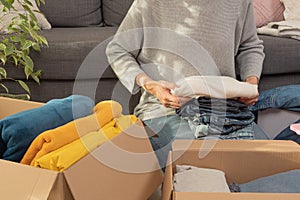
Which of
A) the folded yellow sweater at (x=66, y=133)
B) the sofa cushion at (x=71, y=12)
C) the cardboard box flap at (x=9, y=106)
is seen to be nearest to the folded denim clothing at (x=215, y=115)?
the folded yellow sweater at (x=66, y=133)

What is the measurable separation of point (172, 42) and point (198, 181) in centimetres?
58

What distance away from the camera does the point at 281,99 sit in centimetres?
183

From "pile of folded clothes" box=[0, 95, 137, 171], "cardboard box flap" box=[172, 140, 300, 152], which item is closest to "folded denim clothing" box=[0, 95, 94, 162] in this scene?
"pile of folded clothes" box=[0, 95, 137, 171]

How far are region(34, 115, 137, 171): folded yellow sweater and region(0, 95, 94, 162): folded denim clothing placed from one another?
0.10 metres

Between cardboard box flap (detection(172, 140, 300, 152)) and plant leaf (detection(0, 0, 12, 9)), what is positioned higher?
plant leaf (detection(0, 0, 12, 9))

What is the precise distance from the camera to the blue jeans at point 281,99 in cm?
181

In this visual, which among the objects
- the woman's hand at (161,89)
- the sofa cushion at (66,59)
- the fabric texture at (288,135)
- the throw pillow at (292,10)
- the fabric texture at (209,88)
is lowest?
the fabric texture at (288,135)

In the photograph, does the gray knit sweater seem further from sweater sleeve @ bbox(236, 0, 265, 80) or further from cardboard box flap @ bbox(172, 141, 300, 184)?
cardboard box flap @ bbox(172, 141, 300, 184)

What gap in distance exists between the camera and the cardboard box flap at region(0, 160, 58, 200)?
Result: 80cm

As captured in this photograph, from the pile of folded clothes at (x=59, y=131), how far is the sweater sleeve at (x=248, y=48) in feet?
2.25

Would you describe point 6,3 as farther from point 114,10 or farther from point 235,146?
point 114,10

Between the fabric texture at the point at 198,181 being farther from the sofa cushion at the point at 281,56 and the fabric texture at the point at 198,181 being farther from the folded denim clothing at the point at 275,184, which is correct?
the sofa cushion at the point at 281,56

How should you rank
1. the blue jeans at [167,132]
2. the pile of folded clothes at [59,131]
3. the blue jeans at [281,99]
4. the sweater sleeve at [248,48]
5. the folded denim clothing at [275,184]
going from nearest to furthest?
the pile of folded clothes at [59,131], the folded denim clothing at [275,184], the blue jeans at [167,132], the sweater sleeve at [248,48], the blue jeans at [281,99]

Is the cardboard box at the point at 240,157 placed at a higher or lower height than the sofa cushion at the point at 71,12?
higher
